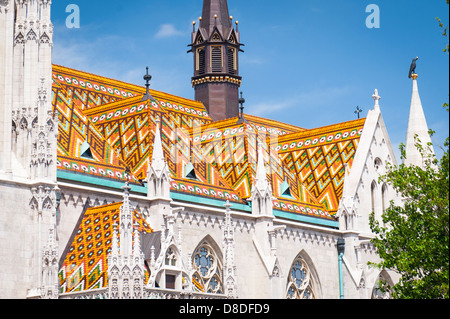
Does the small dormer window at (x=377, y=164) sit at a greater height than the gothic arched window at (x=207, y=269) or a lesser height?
greater

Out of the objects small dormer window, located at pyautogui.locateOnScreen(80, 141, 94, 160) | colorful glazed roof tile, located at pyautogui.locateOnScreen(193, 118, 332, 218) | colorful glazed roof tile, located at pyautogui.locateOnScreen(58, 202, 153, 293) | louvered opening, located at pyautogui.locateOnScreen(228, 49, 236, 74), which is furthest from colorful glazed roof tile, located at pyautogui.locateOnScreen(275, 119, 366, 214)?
colorful glazed roof tile, located at pyautogui.locateOnScreen(58, 202, 153, 293)

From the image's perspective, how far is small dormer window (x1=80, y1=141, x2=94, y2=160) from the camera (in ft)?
124

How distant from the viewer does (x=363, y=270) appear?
4588 cm

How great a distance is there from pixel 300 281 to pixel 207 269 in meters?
5.65

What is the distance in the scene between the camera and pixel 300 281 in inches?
1741

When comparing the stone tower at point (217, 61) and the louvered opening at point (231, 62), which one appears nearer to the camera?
the stone tower at point (217, 61)

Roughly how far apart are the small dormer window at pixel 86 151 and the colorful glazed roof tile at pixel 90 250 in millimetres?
2323

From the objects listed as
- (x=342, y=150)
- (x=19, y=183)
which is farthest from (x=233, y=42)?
(x=19, y=183)

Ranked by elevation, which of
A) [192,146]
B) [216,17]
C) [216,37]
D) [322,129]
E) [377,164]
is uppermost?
[216,17]

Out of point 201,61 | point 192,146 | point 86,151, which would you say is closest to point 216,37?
point 201,61

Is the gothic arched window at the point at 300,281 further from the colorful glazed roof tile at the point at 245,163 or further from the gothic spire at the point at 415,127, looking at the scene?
the gothic spire at the point at 415,127

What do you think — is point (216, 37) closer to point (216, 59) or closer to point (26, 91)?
point (216, 59)

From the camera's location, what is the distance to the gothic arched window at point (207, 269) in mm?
39438

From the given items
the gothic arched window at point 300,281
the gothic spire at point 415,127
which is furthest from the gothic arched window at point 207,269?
the gothic spire at point 415,127
